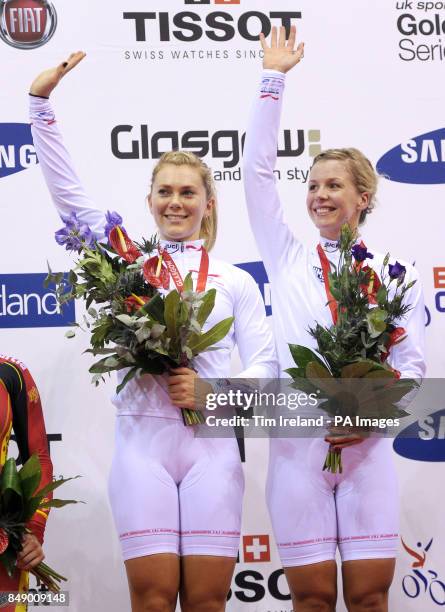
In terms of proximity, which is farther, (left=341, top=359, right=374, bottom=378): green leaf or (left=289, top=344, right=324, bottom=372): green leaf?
(left=289, top=344, right=324, bottom=372): green leaf

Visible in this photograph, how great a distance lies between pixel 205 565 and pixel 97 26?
8.04ft

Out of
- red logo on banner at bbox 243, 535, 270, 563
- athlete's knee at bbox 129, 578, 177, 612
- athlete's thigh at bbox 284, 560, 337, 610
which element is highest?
athlete's knee at bbox 129, 578, 177, 612

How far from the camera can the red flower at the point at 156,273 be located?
3151 millimetres

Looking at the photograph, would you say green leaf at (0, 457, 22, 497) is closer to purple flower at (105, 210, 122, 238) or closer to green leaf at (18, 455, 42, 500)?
green leaf at (18, 455, 42, 500)

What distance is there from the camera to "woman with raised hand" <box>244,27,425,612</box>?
10.5 ft

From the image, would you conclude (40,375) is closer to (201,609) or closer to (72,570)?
(72,570)

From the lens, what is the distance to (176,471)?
125 inches

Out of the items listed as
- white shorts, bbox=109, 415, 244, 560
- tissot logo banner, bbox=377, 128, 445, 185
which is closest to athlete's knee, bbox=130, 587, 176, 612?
white shorts, bbox=109, 415, 244, 560

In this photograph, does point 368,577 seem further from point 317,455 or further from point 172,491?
point 172,491

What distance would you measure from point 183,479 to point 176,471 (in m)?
0.03

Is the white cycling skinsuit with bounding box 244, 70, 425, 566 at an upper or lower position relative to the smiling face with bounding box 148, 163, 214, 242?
lower

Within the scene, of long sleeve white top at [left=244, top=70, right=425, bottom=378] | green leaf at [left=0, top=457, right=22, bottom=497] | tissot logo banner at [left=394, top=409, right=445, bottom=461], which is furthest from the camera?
tissot logo banner at [left=394, top=409, right=445, bottom=461]

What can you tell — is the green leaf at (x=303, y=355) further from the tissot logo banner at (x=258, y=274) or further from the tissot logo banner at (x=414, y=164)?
the tissot logo banner at (x=414, y=164)
